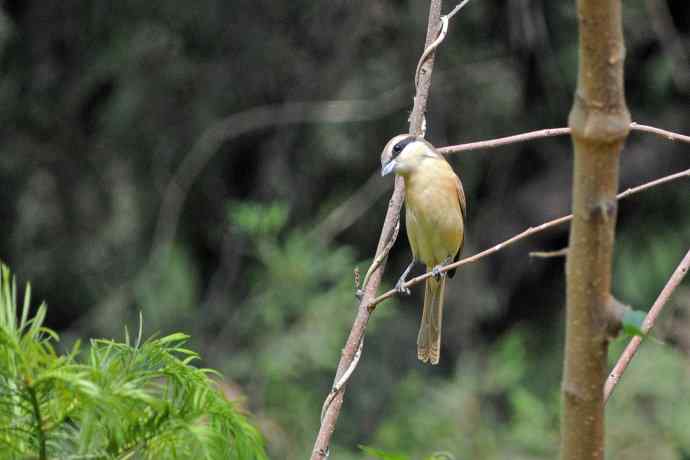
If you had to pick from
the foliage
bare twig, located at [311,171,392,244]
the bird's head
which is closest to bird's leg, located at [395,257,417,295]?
the bird's head

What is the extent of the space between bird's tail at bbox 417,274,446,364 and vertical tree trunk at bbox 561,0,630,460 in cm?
168

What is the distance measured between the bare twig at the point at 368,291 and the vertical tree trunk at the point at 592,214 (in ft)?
1.46

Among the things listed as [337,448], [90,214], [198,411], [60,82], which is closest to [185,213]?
[90,214]

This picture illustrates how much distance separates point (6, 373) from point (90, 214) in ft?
14.7

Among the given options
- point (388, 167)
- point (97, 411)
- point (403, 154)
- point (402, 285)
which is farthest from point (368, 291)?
point (388, 167)

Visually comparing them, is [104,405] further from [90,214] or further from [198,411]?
[90,214]

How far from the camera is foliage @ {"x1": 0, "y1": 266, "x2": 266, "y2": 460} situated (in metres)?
1.12

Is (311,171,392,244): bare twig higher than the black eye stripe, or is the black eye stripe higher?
(311,171,392,244): bare twig

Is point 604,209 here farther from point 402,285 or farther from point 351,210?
point 351,210

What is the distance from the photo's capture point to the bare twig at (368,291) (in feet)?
4.66

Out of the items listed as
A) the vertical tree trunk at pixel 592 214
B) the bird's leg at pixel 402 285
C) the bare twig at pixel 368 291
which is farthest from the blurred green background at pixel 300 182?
the vertical tree trunk at pixel 592 214

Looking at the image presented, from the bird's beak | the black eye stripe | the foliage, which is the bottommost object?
the foliage

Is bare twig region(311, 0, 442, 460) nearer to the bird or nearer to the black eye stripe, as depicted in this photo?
the black eye stripe

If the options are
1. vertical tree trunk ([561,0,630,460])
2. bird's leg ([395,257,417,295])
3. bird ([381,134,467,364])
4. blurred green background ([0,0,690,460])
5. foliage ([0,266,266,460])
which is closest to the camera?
vertical tree trunk ([561,0,630,460])
